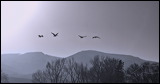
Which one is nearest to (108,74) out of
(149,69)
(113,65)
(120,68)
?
(120,68)

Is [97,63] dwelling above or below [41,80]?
above

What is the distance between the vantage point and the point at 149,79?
199 feet

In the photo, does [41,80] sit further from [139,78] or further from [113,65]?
[139,78]

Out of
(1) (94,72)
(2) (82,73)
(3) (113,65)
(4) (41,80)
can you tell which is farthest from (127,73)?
(4) (41,80)

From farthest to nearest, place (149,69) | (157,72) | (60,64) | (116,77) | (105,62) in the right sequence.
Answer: (60,64) < (105,62) < (149,69) < (157,72) < (116,77)

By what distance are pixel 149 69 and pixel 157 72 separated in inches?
196

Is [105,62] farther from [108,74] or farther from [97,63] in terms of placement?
[108,74]

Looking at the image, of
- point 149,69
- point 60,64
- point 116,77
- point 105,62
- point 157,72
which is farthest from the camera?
point 60,64

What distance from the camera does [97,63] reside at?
2891 inches

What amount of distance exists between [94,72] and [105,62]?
435 centimetres

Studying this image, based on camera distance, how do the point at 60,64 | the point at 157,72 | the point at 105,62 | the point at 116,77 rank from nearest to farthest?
1. the point at 116,77
2. the point at 157,72
3. the point at 105,62
4. the point at 60,64

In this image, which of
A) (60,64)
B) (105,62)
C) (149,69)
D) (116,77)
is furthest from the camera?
(60,64)

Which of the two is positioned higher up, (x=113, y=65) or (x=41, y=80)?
(x=113, y=65)

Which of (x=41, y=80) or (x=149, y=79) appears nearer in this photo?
(x=149, y=79)
